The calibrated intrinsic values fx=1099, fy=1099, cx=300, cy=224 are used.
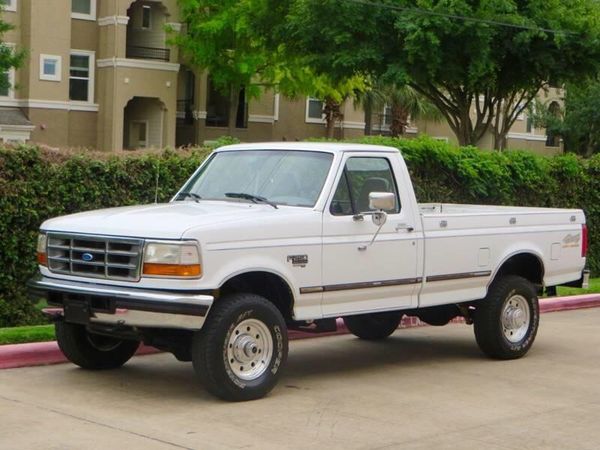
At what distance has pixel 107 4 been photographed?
39094 mm

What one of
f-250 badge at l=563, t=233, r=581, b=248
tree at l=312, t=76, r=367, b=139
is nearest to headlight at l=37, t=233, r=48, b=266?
f-250 badge at l=563, t=233, r=581, b=248

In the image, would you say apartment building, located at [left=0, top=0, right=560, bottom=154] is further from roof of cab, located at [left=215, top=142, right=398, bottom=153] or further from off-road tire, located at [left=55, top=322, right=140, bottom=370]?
off-road tire, located at [left=55, top=322, right=140, bottom=370]

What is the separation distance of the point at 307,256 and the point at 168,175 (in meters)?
4.72

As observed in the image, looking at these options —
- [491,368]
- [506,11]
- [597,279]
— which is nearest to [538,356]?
[491,368]

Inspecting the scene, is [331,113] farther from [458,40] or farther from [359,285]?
[359,285]

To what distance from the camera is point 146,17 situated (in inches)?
1628

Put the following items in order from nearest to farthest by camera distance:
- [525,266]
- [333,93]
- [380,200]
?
[380,200] → [525,266] → [333,93]

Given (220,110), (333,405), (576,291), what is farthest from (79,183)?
(220,110)

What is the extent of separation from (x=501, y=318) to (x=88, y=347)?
4.26m

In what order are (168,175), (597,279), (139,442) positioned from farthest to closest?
(597,279) < (168,175) < (139,442)

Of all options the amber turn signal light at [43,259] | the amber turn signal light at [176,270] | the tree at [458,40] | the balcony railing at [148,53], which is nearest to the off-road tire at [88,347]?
the amber turn signal light at [43,259]

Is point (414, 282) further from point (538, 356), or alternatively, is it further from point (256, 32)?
point (256, 32)

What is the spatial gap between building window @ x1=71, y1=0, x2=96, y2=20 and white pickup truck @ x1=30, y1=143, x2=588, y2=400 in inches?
1176

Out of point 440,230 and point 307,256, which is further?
point 440,230
